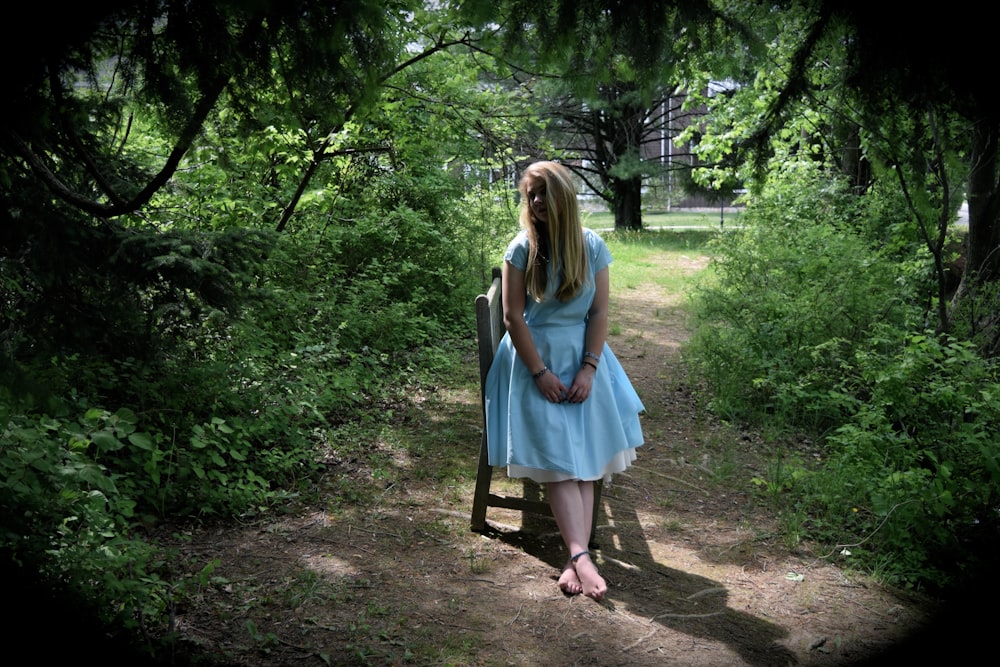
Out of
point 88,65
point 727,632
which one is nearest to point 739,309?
point 727,632

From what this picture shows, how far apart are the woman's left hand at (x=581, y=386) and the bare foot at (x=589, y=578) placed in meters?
0.71

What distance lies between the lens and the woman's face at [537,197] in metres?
3.68

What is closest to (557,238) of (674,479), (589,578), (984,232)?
(589,578)

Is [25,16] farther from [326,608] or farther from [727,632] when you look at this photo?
[727,632]

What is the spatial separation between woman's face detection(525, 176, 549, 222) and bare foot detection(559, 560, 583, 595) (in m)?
1.62

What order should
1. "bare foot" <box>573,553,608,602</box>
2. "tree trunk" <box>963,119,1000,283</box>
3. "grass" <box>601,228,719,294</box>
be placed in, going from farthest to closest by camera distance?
"grass" <box>601,228,719,294</box> < "tree trunk" <box>963,119,1000,283</box> < "bare foot" <box>573,553,608,602</box>

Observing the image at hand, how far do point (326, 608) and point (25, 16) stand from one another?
234 centimetres

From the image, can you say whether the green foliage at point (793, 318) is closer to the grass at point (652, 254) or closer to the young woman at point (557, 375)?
the grass at point (652, 254)

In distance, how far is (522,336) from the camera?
146 inches

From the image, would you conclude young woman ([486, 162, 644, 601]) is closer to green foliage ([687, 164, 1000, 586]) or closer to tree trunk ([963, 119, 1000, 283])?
green foliage ([687, 164, 1000, 586])

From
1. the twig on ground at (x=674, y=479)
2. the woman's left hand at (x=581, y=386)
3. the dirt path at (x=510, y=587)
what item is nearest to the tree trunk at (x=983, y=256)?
the dirt path at (x=510, y=587)

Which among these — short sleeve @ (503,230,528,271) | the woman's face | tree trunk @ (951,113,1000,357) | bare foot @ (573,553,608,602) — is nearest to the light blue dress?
short sleeve @ (503,230,528,271)

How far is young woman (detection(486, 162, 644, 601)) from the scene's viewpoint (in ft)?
11.9

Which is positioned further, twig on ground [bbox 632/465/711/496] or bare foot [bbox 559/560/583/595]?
twig on ground [bbox 632/465/711/496]
